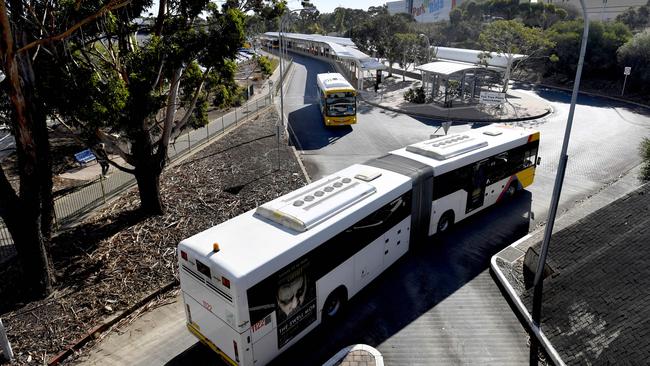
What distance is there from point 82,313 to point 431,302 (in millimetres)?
8513

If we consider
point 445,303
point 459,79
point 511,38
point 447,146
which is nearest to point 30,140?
point 445,303

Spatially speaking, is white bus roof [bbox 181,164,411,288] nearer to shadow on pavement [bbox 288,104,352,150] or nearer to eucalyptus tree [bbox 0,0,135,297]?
eucalyptus tree [bbox 0,0,135,297]

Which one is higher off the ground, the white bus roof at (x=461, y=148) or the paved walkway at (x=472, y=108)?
the white bus roof at (x=461, y=148)

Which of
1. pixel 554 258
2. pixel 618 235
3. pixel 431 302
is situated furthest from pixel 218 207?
pixel 618 235

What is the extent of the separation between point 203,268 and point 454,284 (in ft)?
22.7

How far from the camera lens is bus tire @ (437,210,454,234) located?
13.9 metres

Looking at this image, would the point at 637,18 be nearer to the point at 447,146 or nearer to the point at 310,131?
the point at 310,131

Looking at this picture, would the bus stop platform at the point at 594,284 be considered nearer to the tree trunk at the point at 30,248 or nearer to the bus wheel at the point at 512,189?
the bus wheel at the point at 512,189

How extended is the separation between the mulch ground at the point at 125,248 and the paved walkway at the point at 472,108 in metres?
15.8

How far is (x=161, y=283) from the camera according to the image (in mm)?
11297

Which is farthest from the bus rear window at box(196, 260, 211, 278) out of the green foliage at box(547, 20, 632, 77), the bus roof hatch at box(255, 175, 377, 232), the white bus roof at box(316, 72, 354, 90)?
the green foliage at box(547, 20, 632, 77)

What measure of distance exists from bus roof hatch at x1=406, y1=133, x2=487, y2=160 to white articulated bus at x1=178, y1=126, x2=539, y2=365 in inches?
2.6

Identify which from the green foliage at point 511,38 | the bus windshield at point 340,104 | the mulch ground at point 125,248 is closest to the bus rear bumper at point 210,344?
the mulch ground at point 125,248

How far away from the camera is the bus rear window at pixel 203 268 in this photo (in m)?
7.95
